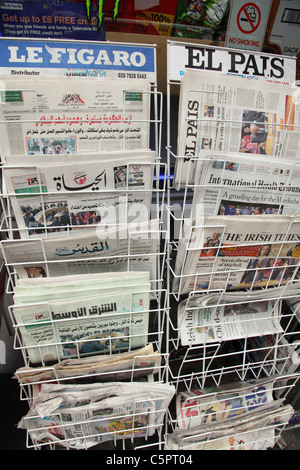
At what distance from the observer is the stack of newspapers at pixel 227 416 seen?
94 centimetres

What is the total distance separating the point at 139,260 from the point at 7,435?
0.97 metres

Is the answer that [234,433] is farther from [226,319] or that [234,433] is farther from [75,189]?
[75,189]

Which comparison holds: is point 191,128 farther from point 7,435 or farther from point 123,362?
point 7,435

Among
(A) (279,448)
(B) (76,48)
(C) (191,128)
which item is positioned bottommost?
(A) (279,448)

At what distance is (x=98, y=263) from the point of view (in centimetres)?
74

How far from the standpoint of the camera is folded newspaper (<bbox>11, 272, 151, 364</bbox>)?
2.19ft

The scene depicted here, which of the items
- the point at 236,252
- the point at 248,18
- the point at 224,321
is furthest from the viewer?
the point at 248,18

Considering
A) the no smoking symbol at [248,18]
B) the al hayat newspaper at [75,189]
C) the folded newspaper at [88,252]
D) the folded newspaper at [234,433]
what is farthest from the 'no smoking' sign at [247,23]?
the folded newspaper at [234,433]

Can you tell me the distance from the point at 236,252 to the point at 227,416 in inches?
24.6

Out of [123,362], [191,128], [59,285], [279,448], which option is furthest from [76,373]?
[279,448]

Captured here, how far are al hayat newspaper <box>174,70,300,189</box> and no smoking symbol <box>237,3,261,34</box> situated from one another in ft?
2.18

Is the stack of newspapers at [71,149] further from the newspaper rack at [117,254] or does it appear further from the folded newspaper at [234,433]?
the folded newspaper at [234,433]

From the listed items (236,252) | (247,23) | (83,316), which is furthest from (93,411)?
(247,23)

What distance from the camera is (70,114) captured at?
0.65 meters
